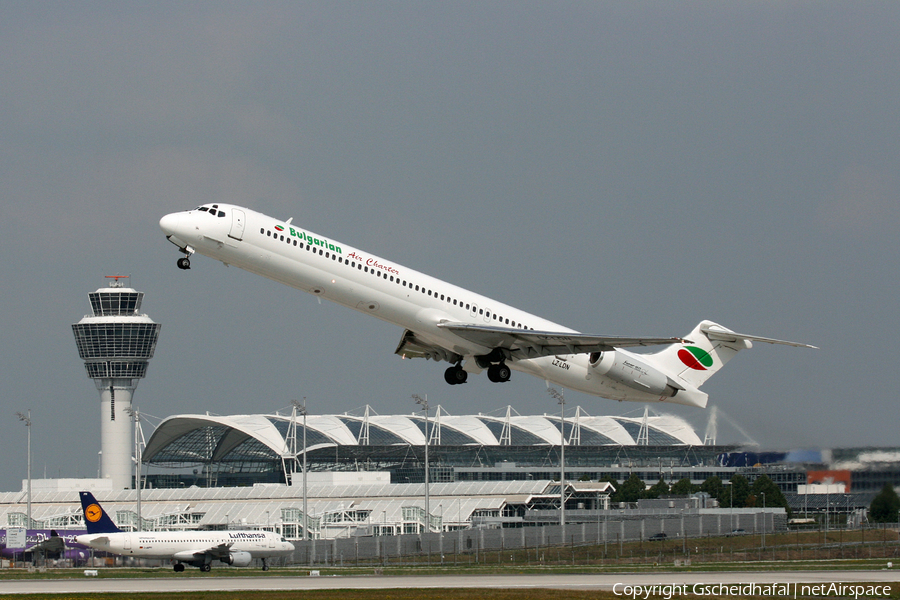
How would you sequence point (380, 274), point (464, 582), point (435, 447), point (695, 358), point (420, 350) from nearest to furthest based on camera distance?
1. point (380, 274)
2. point (420, 350)
3. point (464, 582)
4. point (695, 358)
5. point (435, 447)

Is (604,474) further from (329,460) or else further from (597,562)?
(597,562)

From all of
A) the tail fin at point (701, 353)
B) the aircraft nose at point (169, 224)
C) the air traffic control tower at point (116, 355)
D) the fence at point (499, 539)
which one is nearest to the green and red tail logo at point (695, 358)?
the tail fin at point (701, 353)

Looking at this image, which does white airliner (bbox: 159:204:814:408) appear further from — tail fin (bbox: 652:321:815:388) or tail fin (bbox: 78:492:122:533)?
tail fin (bbox: 78:492:122:533)

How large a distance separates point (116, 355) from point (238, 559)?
11721cm

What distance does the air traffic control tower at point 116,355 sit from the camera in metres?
180

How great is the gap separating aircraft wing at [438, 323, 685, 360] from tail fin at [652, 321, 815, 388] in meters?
7.40

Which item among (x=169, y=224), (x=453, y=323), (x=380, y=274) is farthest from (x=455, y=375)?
(x=169, y=224)

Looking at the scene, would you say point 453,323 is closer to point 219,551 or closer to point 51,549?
point 219,551

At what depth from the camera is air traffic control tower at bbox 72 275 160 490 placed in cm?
17988

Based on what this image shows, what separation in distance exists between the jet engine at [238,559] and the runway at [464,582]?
8623 mm

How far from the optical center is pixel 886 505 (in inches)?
2345

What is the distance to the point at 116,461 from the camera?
605 feet

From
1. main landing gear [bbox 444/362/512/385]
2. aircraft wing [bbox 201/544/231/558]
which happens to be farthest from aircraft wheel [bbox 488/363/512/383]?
aircraft wing [bbox 201/544/231/558]

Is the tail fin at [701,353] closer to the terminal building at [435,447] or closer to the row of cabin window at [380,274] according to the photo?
the row of cabin window at [380,274]
